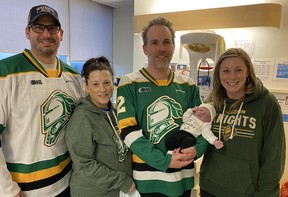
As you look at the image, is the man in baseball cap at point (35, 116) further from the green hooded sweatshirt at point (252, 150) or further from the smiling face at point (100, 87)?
the green hooded sweatshirt at point (252, 150)

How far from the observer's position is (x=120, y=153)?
4.26 feet

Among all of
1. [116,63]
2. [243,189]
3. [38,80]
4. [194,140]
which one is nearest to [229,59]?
[194,140]

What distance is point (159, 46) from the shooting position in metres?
1.26

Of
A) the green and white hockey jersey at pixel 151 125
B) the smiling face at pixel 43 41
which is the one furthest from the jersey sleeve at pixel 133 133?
the smiling face at pixel 43 41

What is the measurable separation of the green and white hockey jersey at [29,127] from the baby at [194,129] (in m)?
0.63

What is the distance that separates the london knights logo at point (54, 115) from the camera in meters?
1.25

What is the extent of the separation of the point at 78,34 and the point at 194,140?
3.53 metres

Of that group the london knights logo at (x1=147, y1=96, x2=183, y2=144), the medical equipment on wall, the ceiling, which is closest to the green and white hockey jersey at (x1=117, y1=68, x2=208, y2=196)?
the london knights logo at (x1=147, y1=96, x2=183, y2=144)

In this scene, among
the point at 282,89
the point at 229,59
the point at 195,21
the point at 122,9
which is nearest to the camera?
the point at 229,59

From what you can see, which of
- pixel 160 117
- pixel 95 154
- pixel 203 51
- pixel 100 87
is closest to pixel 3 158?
pixel 95 154

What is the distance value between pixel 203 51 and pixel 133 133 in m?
1.31

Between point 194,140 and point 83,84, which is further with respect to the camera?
point 83,84

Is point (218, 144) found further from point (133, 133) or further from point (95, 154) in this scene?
point (95, 154)

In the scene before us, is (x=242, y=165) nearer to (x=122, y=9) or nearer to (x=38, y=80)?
(x=38, y=80)
